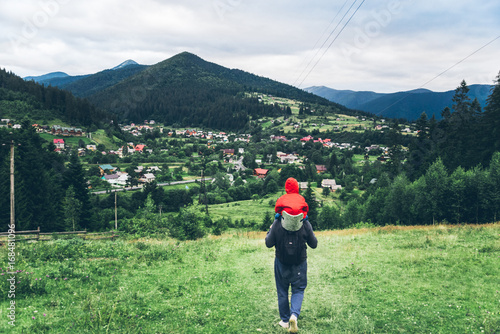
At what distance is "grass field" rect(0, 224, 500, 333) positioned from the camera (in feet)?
17.8

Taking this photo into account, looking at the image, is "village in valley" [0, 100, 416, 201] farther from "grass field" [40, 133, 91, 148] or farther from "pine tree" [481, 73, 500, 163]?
"pine tree" [481, 73, 500, 163]

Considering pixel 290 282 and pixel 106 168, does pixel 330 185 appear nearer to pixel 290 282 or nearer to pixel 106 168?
pixel 106 168

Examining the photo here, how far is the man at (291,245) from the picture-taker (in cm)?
506

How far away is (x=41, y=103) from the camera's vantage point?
118 meters

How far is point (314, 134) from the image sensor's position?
170 metres

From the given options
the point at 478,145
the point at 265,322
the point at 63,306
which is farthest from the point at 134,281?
the point at 478,145

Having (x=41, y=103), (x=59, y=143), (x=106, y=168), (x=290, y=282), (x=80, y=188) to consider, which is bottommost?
(x=80, y=188)

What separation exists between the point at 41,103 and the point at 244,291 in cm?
14329

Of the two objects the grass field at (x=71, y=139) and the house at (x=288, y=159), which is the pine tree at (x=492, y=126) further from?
the grass field at (x=71, y=139)

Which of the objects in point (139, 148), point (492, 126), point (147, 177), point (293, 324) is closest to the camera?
point (293, 324)

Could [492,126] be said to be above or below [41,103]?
below

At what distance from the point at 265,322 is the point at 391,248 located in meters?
7.89

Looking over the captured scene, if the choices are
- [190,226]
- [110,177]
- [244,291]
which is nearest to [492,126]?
[190,226]

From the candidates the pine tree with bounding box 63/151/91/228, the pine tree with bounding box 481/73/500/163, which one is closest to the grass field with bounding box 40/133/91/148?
the pine tree with bounding box 63/151/91/228
